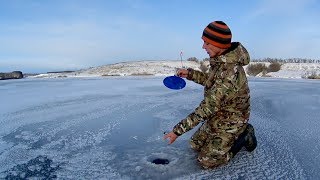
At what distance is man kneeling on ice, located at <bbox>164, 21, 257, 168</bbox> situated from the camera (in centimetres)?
289

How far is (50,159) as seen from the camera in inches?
123

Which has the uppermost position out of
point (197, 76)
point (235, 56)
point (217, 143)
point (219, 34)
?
point (219, 34)

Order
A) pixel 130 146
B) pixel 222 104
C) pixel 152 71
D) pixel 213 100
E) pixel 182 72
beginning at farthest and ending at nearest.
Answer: pixel 152 71
pixel 182 72
pixel 130 146
pixel 222 104
pixel 213 100

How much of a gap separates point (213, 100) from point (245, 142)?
65cm

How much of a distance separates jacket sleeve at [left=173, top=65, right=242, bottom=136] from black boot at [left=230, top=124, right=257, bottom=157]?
1.38ft

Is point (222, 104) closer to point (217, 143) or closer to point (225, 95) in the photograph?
point (225, 95)

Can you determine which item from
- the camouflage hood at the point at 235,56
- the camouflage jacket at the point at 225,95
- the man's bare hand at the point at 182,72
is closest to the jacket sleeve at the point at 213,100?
the camouflage jacket at the point at 225,95

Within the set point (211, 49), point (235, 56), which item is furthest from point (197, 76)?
point (235, 56)

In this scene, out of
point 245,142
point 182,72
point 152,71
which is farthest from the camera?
point 152,71

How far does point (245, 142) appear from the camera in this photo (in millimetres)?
3219

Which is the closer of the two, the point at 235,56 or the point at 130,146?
the point at 235,56

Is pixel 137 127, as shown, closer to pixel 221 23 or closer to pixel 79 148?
pixel 79 148

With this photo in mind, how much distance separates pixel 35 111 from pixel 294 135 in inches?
167

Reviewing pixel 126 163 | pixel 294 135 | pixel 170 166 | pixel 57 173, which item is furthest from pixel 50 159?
pixel 294 135
